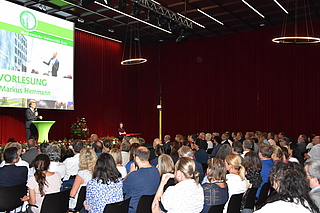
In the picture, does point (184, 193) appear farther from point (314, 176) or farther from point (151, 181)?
point (314, 176)

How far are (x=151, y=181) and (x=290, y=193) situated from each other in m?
1.88

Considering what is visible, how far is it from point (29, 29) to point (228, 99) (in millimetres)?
9685

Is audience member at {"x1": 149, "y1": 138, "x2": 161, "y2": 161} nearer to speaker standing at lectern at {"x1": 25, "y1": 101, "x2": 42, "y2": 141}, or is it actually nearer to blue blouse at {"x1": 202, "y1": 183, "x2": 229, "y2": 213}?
blue blouse at {"x1": 202, "y1": 183, "x2": 229, "y2": 213}

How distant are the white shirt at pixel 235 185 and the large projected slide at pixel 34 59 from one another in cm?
853

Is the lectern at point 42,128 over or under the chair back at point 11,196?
over

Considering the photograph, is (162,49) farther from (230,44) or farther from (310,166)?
(310,166)

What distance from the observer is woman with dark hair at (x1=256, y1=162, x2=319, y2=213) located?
1.84 m

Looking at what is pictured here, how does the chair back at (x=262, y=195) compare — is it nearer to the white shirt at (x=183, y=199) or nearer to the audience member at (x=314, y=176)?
the white shirt at (x=183, y=199)

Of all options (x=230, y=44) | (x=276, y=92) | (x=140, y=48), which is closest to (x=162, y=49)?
(x=140, y=48)

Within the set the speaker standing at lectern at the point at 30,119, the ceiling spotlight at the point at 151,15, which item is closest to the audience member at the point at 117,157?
the speaker standing at lectern at the point at 30,119

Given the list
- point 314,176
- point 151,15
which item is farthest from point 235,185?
point 151,15

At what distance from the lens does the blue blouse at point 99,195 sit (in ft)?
10.4

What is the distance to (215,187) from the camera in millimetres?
3137

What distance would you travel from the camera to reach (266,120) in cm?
1442
